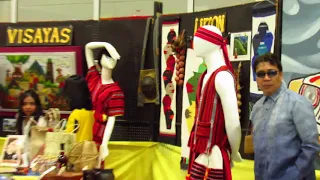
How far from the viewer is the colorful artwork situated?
5297mm

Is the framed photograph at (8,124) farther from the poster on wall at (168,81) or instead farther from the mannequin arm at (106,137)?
the poster on wall at (168,81)

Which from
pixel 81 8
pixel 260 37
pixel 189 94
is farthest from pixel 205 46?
pixel 81 8

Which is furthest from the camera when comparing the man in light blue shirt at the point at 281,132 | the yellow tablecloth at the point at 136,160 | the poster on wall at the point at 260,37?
the yellow tablecloth at the point at 136,160

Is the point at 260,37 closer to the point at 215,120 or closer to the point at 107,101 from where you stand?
the point at 215,120

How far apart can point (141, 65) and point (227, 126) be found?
2.33 metres

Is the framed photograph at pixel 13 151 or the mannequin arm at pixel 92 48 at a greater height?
the mannequin arm at pixel 92 48

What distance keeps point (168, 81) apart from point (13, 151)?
5.50ft

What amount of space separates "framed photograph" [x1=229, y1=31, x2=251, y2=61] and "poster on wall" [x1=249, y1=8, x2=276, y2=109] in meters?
0.07

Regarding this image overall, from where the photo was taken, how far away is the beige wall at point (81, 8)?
6402 millimetres

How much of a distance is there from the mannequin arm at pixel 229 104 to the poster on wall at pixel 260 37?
0.81 m

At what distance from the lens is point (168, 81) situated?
4.82m

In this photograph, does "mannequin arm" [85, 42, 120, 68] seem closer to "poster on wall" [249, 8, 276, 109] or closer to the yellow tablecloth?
the yellow tablecloth

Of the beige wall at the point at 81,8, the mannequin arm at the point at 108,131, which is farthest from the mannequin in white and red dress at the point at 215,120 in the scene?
the beige wall at the point at 81,8

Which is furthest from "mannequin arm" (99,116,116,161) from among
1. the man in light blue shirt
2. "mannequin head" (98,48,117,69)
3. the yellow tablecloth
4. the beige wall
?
the beige wall
